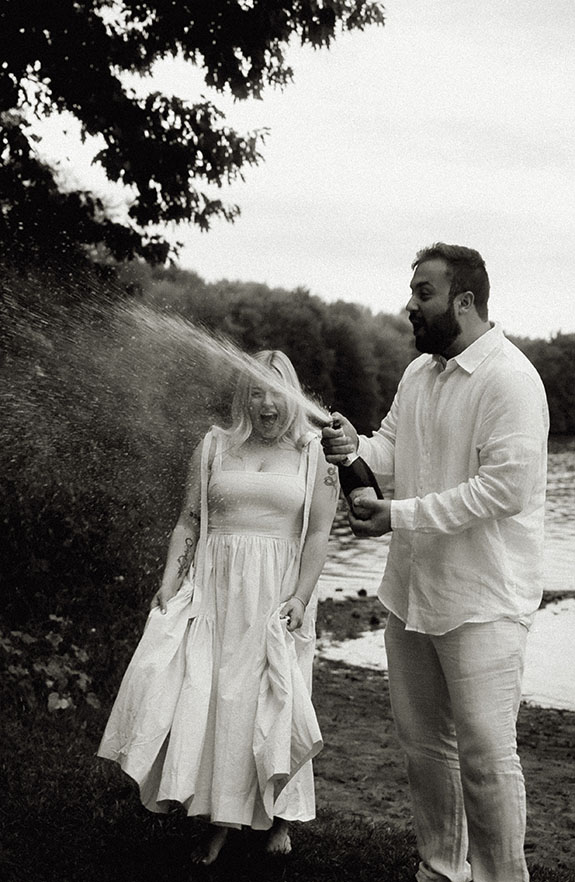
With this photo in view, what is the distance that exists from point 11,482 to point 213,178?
130 inches

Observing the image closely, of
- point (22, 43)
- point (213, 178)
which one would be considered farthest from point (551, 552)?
point (22, 43)

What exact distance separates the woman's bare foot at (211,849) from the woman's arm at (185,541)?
106cm

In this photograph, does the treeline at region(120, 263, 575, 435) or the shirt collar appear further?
the treeline at region(120, 263, 575, 435)

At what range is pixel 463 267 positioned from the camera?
432 cm

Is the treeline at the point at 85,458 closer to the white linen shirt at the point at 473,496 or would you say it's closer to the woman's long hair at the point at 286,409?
the woman's long hair at the point at 286,409

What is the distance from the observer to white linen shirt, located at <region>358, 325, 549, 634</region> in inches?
163

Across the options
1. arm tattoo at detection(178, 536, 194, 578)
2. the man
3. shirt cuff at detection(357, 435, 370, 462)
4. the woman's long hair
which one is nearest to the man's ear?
the man

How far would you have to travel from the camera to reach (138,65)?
374 inches

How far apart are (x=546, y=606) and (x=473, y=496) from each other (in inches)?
379

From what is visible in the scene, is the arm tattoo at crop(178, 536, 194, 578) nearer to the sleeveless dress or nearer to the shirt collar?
the sleeveless dress

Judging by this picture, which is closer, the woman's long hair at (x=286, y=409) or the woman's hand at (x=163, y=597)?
the woman's hand at (x=163, y=597)

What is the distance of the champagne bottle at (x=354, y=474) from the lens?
4465 millimetres

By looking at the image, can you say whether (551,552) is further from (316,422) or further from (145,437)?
(316,422)

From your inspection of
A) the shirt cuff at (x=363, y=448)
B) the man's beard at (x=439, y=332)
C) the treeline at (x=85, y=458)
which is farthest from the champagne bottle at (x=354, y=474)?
the treeline at (x=85, y=458)
